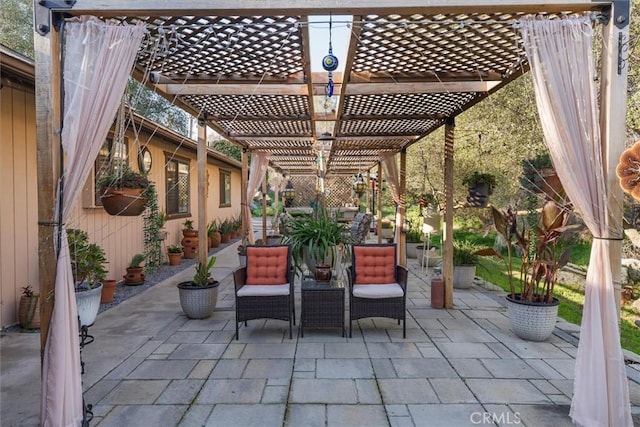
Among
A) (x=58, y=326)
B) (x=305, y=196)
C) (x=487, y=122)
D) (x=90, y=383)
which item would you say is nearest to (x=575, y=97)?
(x=58, y=326)

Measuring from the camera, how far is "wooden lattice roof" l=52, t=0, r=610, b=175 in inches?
92.5

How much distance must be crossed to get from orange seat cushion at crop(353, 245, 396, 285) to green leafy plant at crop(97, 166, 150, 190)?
219cm

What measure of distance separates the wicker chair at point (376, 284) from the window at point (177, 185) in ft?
15.4

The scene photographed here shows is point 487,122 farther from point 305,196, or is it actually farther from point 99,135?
point 305,196

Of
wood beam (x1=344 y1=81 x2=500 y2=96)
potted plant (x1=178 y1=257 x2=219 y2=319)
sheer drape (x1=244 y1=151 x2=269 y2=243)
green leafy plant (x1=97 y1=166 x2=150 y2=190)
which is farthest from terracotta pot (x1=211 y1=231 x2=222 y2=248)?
wood beam (x1=344 y1=81 x2=500 y2=96)

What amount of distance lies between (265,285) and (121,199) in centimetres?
157

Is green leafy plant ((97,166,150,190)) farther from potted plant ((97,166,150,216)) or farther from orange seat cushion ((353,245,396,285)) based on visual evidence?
orange seat cushion ((353,245,396,285))

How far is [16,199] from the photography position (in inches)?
152

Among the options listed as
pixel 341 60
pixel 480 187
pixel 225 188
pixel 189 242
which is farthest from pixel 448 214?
pixel 225 188

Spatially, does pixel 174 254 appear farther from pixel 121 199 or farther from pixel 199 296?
pixel 121 199

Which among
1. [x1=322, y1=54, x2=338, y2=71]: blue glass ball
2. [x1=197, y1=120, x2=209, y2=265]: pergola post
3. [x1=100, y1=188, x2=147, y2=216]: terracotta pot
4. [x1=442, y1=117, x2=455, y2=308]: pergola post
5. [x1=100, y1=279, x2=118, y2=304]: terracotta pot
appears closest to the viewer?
[x1=322, y1=54, x2=338, y2=71]: blue glass ball

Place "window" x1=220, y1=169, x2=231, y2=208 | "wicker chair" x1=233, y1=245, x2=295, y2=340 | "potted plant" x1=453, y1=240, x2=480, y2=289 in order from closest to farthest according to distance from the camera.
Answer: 1. "wicker chair" x1=233, y1=245, x2=295, y2=340
2. "potted plant" x1=453, y1=240, x2=480, y2=289
3. "window" x1=220, y1=169, x2=231, y2=208

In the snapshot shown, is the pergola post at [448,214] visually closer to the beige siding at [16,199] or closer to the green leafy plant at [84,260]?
the green leafy plant at [84,260]

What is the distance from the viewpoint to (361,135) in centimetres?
640
